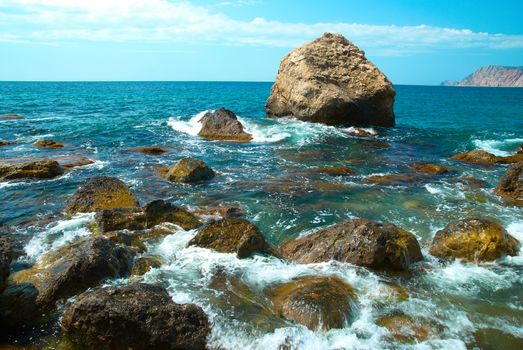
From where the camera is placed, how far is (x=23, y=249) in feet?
38.7

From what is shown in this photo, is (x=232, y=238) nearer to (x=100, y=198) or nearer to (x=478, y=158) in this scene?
(x=100, y=198)

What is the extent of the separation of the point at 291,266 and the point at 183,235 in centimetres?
376

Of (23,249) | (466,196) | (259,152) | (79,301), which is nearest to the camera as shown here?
(79,301)

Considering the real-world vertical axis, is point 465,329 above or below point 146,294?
below

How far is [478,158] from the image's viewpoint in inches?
998

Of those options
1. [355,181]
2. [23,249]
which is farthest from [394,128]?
[23,249]

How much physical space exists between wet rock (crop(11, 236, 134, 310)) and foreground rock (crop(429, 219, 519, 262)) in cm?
895

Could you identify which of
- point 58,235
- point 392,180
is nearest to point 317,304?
point 58,235

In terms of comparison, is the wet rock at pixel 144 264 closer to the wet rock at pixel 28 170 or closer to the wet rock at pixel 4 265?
the wet rock at pixel 4 265

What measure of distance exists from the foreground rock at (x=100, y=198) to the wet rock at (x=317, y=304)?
7860mm

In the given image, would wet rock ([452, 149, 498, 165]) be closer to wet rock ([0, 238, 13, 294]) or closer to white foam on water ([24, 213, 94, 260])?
white foam on water ([24, 213, 94, 260])

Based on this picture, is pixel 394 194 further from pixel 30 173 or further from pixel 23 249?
pixel 30 173

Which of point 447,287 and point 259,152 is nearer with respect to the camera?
point 447,287

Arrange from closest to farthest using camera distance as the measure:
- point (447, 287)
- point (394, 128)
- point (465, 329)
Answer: point (465, 329) → point (447, 287) → point (394, 128)
